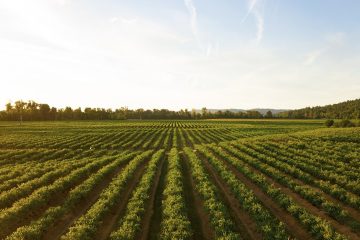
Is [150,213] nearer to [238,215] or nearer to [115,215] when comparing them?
[115,215]

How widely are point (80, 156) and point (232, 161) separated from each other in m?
20.0

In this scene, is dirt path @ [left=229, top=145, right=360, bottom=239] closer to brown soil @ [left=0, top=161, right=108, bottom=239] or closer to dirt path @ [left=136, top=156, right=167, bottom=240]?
dirt path @ [left=136, top=156, right=167, bottom=240]

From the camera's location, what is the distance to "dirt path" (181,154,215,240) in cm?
1286

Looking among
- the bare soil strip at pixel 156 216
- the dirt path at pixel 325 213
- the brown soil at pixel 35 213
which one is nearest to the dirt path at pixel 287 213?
the dirt path at pixel 325 213

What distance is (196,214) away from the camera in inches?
588

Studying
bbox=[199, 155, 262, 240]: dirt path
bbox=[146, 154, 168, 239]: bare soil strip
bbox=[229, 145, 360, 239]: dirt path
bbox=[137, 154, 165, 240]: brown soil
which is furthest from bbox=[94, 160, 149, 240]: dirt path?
bbox=[229, 145, 360, 239]: dirt path

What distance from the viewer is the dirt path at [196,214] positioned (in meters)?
12.9

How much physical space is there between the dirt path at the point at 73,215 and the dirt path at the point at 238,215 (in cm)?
880

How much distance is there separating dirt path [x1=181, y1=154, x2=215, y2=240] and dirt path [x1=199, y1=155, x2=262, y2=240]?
5.15 feet

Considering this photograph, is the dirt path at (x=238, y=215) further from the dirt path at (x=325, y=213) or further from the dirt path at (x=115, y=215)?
the dirt path at (x=115, y=215)

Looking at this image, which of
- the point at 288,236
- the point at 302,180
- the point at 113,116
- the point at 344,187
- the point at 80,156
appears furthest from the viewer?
the point at 113,116

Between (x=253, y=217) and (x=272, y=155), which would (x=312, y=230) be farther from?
(x=272, y=155)

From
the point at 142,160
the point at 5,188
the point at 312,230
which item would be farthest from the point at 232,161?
the point at 5,188

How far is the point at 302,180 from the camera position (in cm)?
2031
